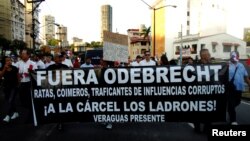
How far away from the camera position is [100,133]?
864 cm

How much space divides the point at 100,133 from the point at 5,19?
4915 inches

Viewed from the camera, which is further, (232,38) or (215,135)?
(232,38)

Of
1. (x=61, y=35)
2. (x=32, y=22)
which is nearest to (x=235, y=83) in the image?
(x=32, y=22)

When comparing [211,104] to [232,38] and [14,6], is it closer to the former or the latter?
[232,38]

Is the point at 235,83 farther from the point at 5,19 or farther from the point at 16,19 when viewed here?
the point at 16,19

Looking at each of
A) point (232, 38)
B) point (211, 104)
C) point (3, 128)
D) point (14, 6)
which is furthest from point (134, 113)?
point (14, 6)

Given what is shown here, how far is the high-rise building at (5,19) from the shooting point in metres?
125

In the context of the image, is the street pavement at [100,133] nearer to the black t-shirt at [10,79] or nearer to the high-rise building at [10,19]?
the black t-shirt at [10,79]

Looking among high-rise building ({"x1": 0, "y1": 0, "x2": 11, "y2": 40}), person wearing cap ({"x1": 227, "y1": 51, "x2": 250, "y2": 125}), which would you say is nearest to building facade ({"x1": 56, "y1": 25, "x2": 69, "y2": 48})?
high-rise building ({"x1": 0, "y1": 0, "x2": 11, "y2": 40})

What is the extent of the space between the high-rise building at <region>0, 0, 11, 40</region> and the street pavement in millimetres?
119252

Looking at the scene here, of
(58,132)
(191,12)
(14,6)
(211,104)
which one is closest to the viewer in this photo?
(211,104)

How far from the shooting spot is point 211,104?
7.72 meters

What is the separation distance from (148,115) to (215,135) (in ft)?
14.5

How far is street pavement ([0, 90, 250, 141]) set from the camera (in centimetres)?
816
